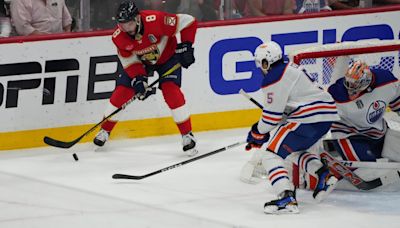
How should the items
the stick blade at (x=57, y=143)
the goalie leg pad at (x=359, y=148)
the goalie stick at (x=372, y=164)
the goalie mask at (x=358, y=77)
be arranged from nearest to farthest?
the goalie mask at (x=358, y=77) < the goalie stick at (x=372, y=164) < the goalie leg pad at (x=359, y=148) < the stick blade at (x=57, y=143)

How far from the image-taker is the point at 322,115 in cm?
623

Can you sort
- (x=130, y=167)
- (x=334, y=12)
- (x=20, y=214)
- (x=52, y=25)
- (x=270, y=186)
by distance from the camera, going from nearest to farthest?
(x=20, y=214), (x=270, y=186), (x=130, y=167), (x=52, y=25), (x=334, y=12)

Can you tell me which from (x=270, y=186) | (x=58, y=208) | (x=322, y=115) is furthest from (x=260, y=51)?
(x=58, y=208)

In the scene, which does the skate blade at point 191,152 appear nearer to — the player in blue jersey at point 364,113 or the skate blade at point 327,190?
the player in blue jersey at point 364,113

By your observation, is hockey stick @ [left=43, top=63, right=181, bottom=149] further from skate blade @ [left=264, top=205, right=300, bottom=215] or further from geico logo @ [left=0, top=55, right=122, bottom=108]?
skate blade @ [left=264, top=205, right=300, bottom=215]

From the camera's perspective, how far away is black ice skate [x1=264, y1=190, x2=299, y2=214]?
6055mm

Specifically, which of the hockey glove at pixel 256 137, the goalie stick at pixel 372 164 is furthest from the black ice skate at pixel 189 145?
the goalie stick at pixel 372 164

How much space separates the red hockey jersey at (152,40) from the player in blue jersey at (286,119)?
4.60ft

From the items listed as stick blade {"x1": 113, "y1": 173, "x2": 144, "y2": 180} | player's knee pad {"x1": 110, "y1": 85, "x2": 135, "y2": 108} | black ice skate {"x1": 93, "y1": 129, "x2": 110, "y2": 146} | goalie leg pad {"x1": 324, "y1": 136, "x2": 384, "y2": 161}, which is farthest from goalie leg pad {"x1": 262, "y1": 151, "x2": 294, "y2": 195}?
black ice skate {"x1": 93, "y1": 129, "x2": 110, "y2": 146}

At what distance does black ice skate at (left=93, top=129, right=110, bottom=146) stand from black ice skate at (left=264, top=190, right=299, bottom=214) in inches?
77.2

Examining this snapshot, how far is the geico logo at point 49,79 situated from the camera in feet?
25.0

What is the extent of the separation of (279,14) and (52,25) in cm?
167

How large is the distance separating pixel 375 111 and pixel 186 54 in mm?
1521

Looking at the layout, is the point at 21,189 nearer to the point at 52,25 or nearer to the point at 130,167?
the point at 130,167
